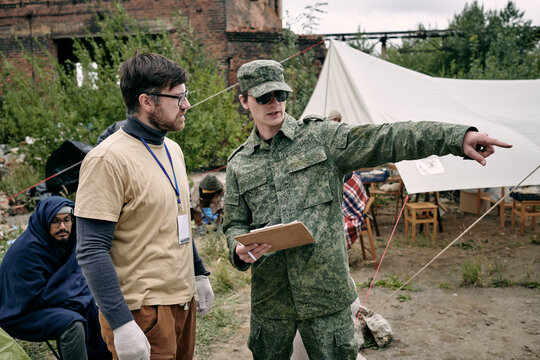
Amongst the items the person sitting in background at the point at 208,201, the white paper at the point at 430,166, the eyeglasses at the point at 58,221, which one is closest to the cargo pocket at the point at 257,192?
the eyeglasses at the point at 58,221

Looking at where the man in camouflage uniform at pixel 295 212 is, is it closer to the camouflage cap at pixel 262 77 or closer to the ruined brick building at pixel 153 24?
the camouflage cap at pixel 262 77

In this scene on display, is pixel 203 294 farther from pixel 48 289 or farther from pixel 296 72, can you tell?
pixel 296 72

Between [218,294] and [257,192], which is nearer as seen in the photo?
[257,192]

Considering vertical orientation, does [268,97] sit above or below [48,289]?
above

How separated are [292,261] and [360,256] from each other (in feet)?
13.4

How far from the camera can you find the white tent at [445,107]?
387cm

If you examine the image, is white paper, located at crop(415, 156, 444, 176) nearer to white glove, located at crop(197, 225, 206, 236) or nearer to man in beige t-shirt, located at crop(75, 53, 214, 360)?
man in beige t-shirt, located at crop(75, 53, 214, 360)

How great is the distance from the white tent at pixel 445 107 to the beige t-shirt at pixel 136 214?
2671mm

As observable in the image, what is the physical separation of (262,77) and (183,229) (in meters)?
0.73

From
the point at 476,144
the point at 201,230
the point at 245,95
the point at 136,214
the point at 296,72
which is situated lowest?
the point at 201,230

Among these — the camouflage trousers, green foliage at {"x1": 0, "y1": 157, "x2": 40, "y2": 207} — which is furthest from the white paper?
green foliage at {"x1": 0, "y1": 157, "x2": 40, "y2": 207}

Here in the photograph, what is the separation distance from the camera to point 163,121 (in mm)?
1675

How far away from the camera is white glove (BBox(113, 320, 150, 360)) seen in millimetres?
1413

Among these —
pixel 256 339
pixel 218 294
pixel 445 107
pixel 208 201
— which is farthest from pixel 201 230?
pixel 256 339
